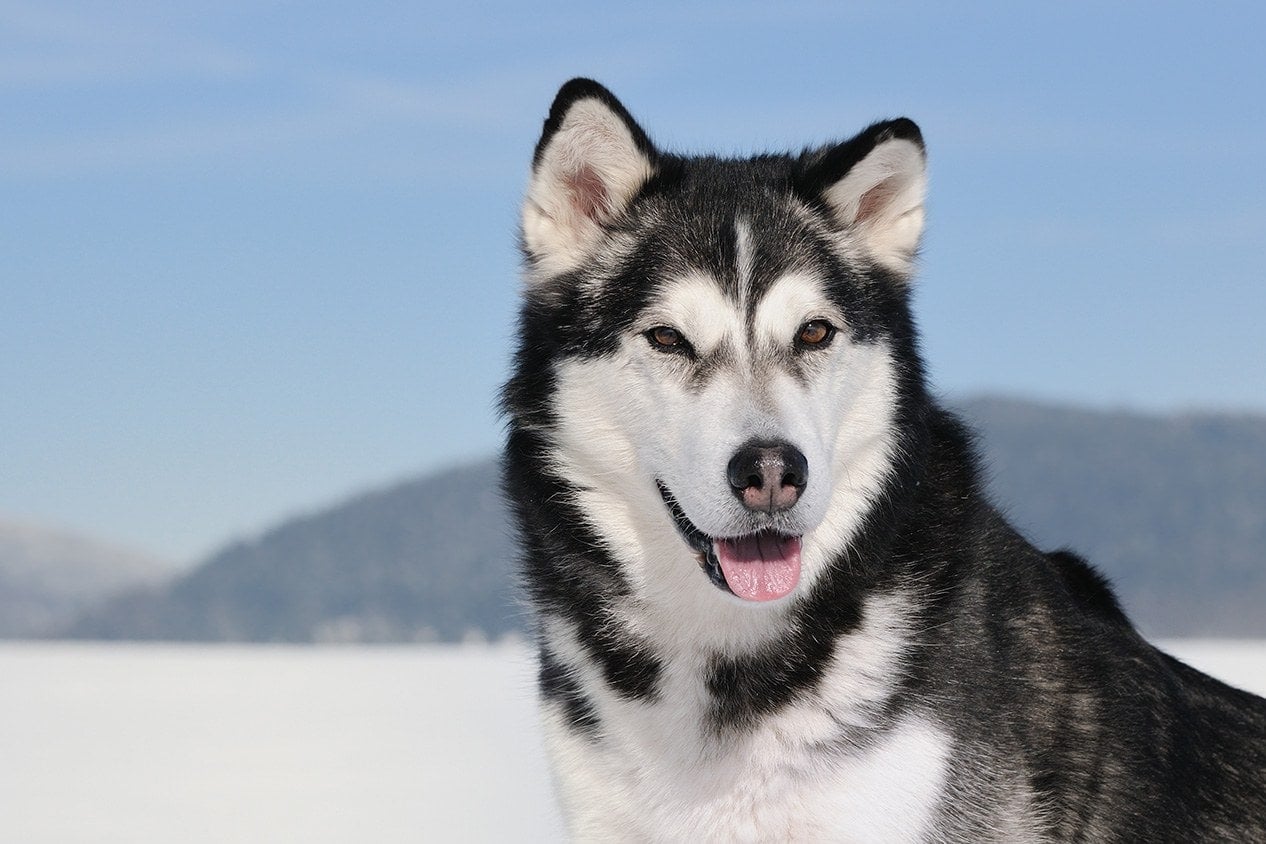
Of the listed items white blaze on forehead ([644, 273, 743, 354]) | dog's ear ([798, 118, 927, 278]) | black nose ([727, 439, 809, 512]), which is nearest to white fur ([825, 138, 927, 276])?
dog's ear ([798, 118, 927, 278])

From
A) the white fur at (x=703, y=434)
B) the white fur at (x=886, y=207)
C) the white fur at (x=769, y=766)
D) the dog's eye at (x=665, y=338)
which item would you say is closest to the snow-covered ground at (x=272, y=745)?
the white fur at (x=769, y=766)

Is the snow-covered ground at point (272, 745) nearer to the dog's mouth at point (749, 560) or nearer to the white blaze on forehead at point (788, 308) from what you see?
the dog's mouth at point (749, 560)

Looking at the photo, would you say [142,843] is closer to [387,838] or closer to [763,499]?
[387,838]

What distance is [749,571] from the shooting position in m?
4.24

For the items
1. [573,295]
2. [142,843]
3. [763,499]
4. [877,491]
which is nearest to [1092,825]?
[877,491]

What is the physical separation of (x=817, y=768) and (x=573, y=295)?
1.72 metres

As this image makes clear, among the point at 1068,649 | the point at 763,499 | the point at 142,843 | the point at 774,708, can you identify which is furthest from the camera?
the point at 142,843

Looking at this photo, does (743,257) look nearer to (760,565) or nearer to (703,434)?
(703,434)

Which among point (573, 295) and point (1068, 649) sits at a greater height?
point (573, 295)

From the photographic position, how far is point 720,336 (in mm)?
4344

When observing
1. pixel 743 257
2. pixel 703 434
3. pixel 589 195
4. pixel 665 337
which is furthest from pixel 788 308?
pixel 589 195

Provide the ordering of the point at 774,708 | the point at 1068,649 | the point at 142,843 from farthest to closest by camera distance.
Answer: the point at 142,843
the point at 1068,649
the point at 774,708

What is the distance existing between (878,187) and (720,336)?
3.13 ft

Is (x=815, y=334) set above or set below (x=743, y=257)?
below
